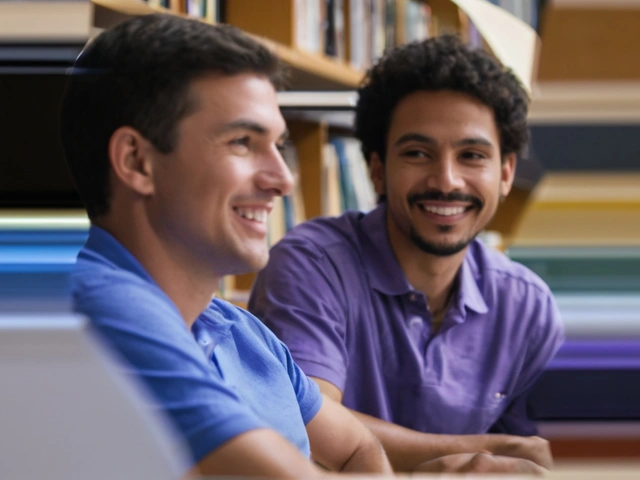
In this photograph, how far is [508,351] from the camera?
1271 mm

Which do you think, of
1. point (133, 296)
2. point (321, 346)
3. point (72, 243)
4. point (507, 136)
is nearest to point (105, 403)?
point (72, 243)

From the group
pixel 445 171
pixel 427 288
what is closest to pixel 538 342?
pixel 427 288

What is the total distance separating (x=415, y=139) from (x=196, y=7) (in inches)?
16.9

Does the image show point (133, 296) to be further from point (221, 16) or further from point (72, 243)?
point (221, 16)

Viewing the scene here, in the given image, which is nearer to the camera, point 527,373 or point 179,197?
point 179,197

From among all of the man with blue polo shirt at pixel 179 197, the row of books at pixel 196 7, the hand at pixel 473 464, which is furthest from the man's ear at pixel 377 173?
the man with blue polo shirt at pixel 179 197

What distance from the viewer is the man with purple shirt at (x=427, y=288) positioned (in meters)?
1.18

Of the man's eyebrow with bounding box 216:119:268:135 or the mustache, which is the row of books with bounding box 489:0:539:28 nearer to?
the man's eyebrow with bounding box 216:119:268:135

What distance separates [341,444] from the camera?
96 cm

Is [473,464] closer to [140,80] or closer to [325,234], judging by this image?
Answer: [325,234]

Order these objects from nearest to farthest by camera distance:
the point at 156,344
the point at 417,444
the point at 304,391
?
the point at 156,344, the point at 304,391, the point at 417,444

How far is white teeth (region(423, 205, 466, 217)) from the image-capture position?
1255 mm

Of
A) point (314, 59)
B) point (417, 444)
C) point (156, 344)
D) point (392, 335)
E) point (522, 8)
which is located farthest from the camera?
point (314, 59)

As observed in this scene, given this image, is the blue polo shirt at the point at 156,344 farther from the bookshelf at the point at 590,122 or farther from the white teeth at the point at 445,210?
the white teeth at the point at 445,210
